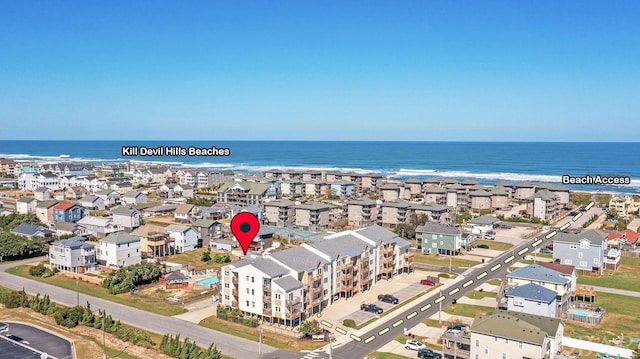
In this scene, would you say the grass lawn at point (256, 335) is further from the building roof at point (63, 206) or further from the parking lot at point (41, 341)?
the building roof at point (63, 206)

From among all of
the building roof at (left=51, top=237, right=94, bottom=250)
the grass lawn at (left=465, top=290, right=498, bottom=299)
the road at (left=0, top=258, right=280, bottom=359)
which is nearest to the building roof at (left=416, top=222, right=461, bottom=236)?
the grass lawn at (left=465, top=290, right=498, bottom=299)

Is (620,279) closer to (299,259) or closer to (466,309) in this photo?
(466,309)

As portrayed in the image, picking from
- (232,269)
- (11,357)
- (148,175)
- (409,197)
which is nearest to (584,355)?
(232,269)

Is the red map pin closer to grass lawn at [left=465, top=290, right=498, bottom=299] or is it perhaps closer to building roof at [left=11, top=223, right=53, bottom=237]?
grass lawn at [left=465, top=290, right=498, bottom=299]

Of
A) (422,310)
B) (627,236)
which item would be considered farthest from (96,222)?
(627,236)

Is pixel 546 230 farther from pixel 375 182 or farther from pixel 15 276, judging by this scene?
pixel 15 276

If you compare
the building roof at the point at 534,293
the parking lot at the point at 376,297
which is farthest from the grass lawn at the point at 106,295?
the building roof at the point at 534,293
